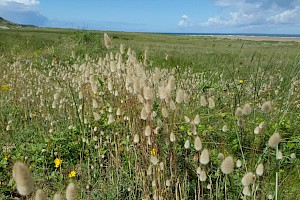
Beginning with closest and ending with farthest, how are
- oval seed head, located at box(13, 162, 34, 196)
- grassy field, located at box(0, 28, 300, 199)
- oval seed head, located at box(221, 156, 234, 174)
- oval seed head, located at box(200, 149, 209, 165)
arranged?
oval seed head, located at box(13, 162, 34, 196) < oval seed head, located at box(221, 156, 234, 174) < oval seed head, located at box(200, 149, 209, 165) < grassy field, located at box(0, 28, 300, 199)

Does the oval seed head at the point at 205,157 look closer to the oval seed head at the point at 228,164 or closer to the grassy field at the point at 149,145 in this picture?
the grassy field at the point at 149,145

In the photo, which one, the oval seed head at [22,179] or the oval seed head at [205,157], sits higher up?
the oval seed head at [22,179]

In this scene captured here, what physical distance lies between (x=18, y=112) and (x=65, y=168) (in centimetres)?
166

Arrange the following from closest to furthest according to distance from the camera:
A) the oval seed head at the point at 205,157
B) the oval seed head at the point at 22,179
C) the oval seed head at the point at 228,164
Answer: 1. the oval seed head at the point at 22,179
2. the oval seed head at the point at 228,164
3. the oval seed head at the point at 205,157

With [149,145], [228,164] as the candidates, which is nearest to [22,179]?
[228,164]

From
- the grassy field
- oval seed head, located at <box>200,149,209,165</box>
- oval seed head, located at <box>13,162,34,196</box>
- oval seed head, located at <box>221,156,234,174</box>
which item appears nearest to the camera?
oval seed head, located at <box>13,162,34,196</box>

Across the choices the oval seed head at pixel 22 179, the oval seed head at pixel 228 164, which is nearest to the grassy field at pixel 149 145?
the oval seed head at pixel 228 164

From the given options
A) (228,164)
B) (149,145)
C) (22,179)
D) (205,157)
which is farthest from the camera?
(149,145)

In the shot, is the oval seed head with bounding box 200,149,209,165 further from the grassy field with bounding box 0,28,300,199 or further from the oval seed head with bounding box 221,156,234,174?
the oval seed head with bounding box 221,156,234,174

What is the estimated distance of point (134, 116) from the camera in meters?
2.58

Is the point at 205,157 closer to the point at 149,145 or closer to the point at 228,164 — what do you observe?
the point at 228,164

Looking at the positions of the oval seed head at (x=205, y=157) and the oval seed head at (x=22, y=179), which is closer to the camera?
the oval seed head at (x=22, y=179)

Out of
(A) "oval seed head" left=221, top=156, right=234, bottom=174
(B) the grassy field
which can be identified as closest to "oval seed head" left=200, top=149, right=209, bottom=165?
(B) the grassy field

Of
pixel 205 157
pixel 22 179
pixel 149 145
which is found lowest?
pixel 149 145
